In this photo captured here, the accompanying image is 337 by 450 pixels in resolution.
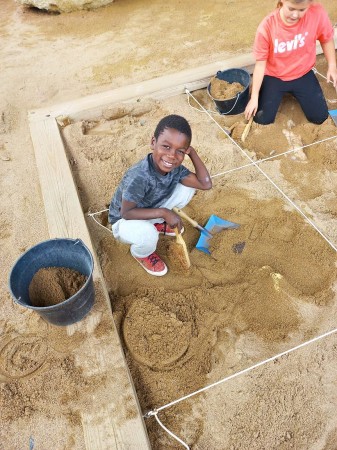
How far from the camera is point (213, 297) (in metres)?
2.11

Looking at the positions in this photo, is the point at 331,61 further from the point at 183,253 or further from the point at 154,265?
the point at 154,265

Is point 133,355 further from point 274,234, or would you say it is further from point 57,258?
point 274,234

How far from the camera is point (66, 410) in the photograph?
168 centimetres

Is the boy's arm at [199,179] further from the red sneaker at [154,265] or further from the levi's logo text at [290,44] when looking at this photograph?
the levi's logo text at [290,44]

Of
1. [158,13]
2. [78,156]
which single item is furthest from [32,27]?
[78,156]

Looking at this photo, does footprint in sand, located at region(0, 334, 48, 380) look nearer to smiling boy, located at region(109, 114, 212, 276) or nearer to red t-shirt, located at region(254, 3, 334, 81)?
smiling boy, located at region(109, 114, 212, 276)

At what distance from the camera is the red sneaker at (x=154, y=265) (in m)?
2.28

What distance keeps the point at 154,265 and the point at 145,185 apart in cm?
52

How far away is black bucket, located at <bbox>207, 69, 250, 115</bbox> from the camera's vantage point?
3.32 m

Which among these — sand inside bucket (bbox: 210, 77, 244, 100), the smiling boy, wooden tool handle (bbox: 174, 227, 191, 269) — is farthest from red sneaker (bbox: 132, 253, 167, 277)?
sand inside bucket (bbox: 210, 77, 244, 100)

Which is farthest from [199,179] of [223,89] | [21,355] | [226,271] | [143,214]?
[223,89]

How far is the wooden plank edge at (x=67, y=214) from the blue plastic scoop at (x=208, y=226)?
2.12ft

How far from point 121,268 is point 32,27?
16.7ft

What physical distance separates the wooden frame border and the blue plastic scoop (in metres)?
0.65
